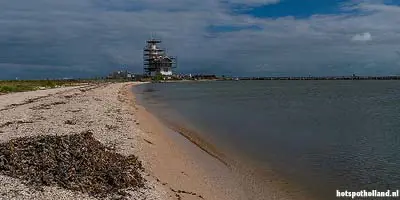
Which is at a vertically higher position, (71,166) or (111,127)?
(71,166)

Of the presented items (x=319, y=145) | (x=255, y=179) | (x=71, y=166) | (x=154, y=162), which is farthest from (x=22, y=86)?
(x=255, y=179)

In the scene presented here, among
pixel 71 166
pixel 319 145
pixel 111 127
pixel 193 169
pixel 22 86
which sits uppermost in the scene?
pixel 22 86

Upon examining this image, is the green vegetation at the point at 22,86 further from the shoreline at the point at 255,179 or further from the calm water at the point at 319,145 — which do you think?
the shoreline at the point at 255,179

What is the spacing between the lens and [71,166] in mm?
14859

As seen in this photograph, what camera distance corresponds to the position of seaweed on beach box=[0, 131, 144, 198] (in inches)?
533

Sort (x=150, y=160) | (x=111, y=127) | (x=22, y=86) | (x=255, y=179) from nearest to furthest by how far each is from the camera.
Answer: (x=255, y=179)
(x=150, y=160)
(x=111, y=127)
(x=22, y=86)

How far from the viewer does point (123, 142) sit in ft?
71.6

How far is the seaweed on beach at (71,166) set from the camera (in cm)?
1355

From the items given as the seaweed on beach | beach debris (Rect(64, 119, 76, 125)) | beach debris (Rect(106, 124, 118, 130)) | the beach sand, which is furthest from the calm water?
beach debris (Rect(64, 119, 76, 125))

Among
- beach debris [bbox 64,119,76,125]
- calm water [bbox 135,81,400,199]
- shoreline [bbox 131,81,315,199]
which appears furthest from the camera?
beach debris [bbox 64,119,76,125]

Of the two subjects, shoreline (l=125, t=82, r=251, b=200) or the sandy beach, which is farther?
shoreline (l=125, t=82, r=251, b=200)

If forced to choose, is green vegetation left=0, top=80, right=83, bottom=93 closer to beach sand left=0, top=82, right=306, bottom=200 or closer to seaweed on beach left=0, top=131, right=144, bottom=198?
beach sand left=0, top=82, right=306, bottom=200

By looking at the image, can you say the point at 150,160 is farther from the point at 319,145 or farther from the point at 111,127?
the point at 319,145

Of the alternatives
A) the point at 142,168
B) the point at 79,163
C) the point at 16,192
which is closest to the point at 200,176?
the point at 142,168
